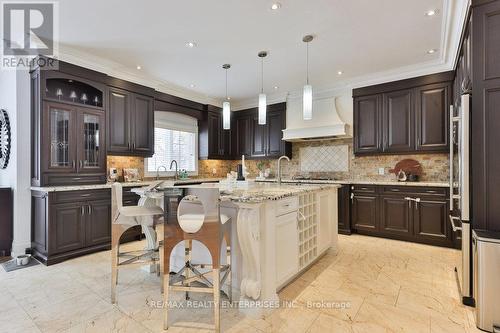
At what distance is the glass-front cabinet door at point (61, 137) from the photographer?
11.2 ft

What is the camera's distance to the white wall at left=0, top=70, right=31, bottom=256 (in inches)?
136

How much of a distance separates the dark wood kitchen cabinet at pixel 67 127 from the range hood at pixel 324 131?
3.39 meters

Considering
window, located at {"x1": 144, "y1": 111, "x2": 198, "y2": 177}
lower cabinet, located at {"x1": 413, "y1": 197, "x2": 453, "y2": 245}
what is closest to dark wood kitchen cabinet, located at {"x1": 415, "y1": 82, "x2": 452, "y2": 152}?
lower cabinet, located at {"x1": 413, "y1": 197, "x2": 453, "y2": 245}

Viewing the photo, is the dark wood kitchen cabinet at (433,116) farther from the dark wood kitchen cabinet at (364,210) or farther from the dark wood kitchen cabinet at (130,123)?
the dark wood kitchen cabinet at (130,123)

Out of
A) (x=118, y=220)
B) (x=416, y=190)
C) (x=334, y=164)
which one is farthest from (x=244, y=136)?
(x=118, y=220)

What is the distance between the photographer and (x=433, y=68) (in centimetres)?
408

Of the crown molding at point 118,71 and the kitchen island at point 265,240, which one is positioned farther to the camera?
the crown molding at point 118,71

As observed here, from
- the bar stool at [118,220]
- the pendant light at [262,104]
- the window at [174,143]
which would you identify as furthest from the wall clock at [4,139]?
the pendant light at [262,104]

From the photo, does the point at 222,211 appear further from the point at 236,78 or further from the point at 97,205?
the point at 236,78

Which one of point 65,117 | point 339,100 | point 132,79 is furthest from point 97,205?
point 339,100

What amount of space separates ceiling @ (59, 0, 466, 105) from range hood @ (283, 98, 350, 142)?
0.77m

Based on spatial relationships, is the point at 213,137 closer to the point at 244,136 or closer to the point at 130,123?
the point at 244,136

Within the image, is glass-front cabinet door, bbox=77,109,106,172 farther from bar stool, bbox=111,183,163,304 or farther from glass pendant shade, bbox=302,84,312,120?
glass pendant shade, bbox=302,84,312,120

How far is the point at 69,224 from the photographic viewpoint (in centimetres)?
340
